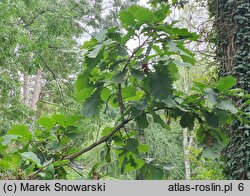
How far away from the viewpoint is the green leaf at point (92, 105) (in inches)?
36.6

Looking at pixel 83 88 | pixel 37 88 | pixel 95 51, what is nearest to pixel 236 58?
pixel 83 88

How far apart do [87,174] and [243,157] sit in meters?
2.38

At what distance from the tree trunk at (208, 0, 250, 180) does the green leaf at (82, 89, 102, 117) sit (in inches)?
87.9

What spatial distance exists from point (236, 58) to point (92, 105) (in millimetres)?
2581

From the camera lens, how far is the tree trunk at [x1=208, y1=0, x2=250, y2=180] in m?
3.05

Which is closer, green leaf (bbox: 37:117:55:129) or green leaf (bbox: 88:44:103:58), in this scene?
green leaf (bbox: 88:44:103:58)

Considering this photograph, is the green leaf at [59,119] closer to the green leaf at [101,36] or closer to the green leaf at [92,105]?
the green leaf at [92,105]

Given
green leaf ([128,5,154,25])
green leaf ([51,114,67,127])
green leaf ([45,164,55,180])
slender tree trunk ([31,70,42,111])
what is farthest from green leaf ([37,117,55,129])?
slender tree trunk ([31,70,42,111])

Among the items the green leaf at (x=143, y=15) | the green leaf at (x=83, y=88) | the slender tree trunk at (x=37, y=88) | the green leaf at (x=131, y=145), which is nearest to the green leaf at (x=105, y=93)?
the green leaf at (x=83, y=88)

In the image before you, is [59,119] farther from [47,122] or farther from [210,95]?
[210,95]

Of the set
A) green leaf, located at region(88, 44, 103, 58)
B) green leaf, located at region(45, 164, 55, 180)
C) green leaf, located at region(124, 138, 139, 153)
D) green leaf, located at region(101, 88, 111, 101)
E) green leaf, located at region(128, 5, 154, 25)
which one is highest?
green leaf, located at region(128, 5, 154, 25)

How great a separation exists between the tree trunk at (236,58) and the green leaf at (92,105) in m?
2.23

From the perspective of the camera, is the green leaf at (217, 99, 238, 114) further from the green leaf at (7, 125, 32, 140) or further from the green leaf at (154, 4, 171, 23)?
the green leaf at (7, 125, 32, 140)
